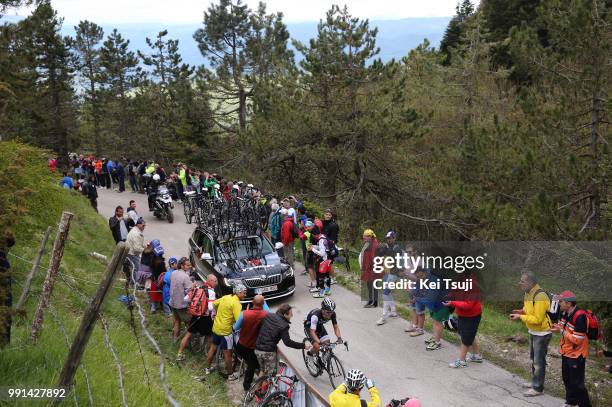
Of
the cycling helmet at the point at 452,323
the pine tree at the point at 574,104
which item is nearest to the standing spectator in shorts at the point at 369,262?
the cycling helmet at the point at 452,323

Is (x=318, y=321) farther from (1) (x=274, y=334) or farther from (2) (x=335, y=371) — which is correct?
(2) (x=335, y=371)

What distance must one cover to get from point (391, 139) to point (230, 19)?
20.8 meters

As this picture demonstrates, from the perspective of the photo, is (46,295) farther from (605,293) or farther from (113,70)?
(113,70)

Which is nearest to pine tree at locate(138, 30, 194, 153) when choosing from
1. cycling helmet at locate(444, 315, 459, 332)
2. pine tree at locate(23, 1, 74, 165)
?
pine tree at locate(23, 1, 74, 165)

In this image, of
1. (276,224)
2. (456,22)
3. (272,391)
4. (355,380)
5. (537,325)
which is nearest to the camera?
(355,380)

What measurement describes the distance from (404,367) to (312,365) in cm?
172

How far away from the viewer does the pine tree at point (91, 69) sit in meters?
48.6

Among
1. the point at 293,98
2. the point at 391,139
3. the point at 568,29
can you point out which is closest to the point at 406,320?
the point at 568,29

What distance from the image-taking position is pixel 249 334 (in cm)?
911

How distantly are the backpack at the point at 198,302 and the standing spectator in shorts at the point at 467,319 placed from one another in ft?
14.7

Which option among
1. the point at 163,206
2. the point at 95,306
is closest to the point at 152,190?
the point at 163,206

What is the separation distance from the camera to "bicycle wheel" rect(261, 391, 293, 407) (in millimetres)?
7832

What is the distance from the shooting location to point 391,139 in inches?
889

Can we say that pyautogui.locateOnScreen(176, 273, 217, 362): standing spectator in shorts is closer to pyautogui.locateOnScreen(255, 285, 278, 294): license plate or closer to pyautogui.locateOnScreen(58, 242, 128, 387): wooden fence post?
→ pyautogui.locateOnScreen(255, 285, 278, 294): license plate
